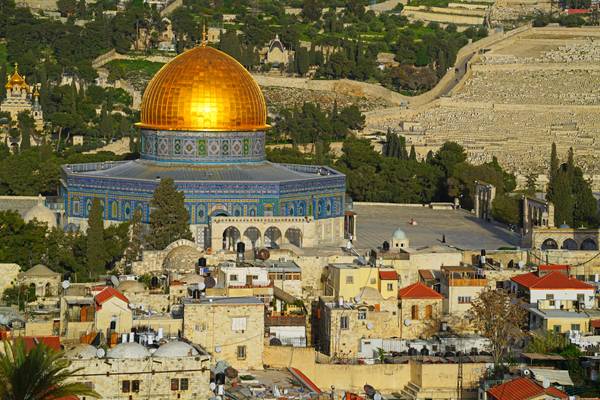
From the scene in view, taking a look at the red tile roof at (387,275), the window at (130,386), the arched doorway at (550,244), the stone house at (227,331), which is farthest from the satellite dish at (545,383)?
the arched doorway at (550,244)

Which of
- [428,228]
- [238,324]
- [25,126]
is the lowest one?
[428,228]

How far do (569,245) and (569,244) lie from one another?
7 centimetres

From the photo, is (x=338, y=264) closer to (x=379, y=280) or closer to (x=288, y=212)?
(x=379, y=280)

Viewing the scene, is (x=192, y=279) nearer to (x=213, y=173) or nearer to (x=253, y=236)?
(x=253, y=236)

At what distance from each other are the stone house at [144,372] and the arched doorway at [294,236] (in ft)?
59.2

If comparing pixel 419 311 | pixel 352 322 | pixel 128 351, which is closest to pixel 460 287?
pixel 419 311

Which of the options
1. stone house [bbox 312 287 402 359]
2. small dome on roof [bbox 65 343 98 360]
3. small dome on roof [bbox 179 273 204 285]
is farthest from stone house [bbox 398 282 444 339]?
small dome on roof [bbox 65 343 98 360]

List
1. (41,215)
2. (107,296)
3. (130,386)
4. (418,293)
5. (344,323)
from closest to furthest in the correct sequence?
(130,386) < (107,296) < (344,323) < (418,293) < (41,215)

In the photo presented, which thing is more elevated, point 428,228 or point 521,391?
point 521,391

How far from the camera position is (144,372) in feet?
97.0

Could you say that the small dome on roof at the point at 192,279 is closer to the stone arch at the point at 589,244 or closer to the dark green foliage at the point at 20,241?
the dark green foliage at the point at 20,241

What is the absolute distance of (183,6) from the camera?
9275 centimetres

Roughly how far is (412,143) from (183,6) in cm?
2426

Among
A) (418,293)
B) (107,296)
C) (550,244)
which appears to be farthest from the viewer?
(550,244)
